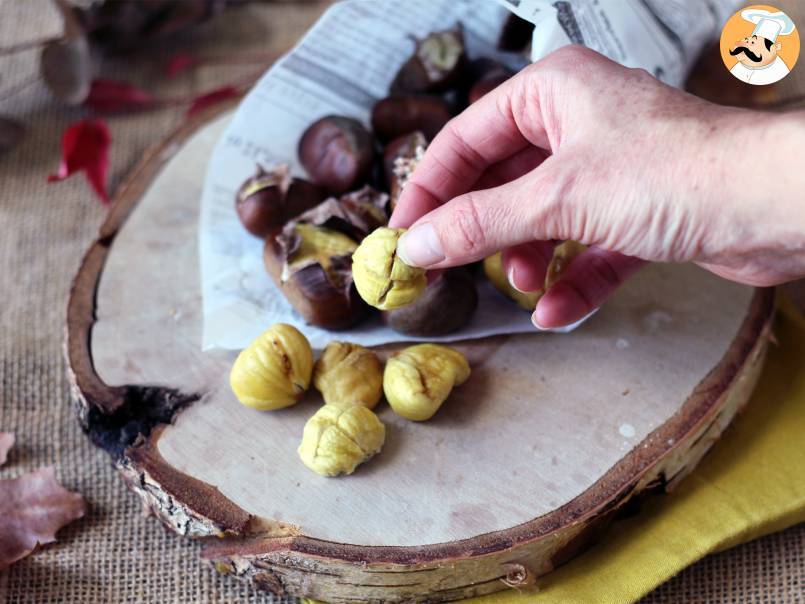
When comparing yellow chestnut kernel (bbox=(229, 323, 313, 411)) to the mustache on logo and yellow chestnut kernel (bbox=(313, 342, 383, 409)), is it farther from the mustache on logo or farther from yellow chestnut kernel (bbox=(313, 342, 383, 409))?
the mustache on logo

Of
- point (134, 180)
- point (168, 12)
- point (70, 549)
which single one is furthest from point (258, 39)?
point (70, 549)

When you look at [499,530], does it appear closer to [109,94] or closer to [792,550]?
[792,550]

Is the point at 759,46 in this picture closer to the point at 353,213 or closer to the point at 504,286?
the point at 504,286

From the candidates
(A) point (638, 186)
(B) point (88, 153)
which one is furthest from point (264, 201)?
(A) point (638, 186)

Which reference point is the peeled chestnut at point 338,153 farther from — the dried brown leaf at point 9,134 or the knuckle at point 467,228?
the dried brown leaf at point 9,134

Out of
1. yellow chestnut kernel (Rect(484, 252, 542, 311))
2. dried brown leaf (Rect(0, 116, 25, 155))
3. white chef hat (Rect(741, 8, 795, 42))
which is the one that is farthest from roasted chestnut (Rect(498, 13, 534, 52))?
dried brown leaf (Rect(0, 116, 25, 155))
